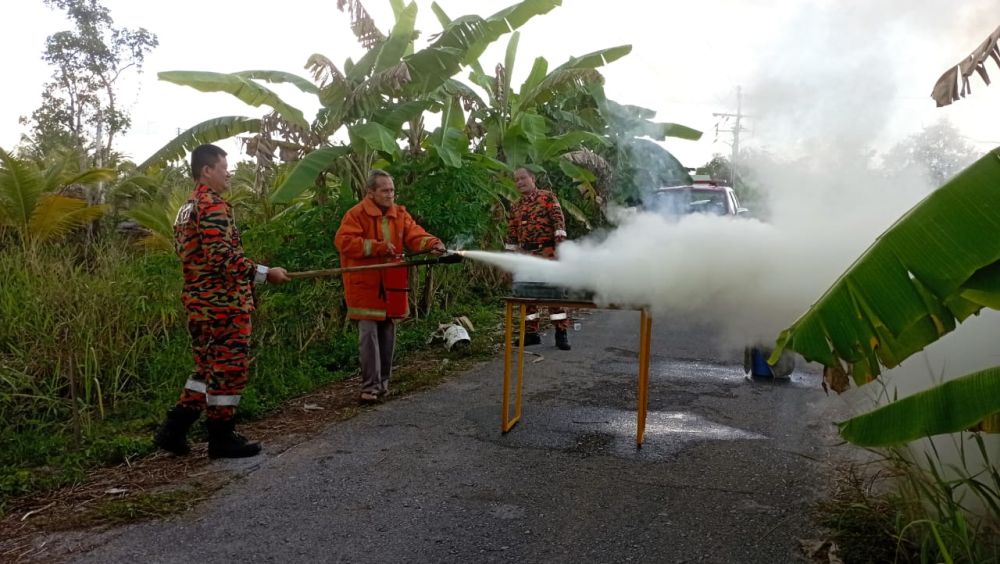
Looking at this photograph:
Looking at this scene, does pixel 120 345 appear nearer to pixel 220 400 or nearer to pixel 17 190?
pixel 220 400

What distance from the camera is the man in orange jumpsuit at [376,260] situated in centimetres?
597

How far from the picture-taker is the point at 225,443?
4789mm

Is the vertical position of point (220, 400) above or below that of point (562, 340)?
below

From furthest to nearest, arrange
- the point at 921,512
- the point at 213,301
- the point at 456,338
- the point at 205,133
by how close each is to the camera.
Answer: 1. the point at 205,133
2. the point at 456,338
3. the point at 213,301
4. the point at 921,512

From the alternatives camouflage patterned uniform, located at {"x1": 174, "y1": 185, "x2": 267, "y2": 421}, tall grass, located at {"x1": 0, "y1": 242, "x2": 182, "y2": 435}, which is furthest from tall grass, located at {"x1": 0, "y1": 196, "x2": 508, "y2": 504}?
camouflage patterned uniform, located at {"x1": 174, "y1": 185, "x2": 267, "y2": 421}

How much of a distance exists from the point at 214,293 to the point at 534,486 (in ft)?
7.75

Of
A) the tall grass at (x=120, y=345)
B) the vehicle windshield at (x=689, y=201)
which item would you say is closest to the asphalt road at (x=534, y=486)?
the tall grass at (x=120, y=345)

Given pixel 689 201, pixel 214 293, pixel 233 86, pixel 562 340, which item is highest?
pixel 233 86

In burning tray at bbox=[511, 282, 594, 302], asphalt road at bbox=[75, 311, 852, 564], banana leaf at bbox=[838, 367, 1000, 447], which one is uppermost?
burning tray at bbox=[511, 282, 594, 302]

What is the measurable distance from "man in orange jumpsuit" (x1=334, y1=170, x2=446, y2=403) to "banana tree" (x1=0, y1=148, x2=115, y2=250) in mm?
4703

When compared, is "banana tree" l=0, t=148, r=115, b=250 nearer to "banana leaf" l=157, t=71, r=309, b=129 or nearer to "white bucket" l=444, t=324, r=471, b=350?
"banana leaf" l=157, t=71, r=309, b=129

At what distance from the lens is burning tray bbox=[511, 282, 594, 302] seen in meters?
4.83

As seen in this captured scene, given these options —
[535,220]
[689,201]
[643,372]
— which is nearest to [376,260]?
[643,372]

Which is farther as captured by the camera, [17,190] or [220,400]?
[17,190]
